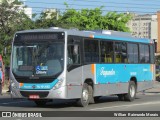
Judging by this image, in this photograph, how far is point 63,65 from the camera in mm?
18078

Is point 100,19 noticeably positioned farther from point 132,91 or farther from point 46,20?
point 132,91

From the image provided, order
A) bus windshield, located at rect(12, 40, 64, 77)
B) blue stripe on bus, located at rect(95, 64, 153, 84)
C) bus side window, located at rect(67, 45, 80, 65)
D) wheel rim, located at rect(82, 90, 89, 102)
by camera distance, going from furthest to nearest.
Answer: blue stripe on bus, located at rect(95, 64, 153, 84) → wheel rim, located at rect(82, 90, 89, 102) → bus side window, located at rect(67, 45, 80, 65) → bus windshield, located at rect(12, 40, 64, 77)

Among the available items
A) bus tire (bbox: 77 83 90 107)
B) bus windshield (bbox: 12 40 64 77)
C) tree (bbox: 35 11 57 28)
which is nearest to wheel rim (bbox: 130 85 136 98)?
bus tire (bbox: 77 83 90 107)

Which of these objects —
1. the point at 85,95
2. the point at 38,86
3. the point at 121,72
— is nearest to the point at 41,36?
the point at 38,86

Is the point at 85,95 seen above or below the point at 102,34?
below

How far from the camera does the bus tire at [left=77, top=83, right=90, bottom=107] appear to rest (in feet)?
62.7

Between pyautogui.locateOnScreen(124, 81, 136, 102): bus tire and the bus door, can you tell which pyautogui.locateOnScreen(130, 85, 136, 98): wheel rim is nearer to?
pyautogui.locateOnScreen(124, 81, 136, 102): bus tire

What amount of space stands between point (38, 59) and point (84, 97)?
8.19 feet

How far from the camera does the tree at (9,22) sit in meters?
37.6

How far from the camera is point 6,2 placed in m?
38.2

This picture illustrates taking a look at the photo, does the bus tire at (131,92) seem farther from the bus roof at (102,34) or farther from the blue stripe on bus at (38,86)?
the blue stripe on bus at (38,86)

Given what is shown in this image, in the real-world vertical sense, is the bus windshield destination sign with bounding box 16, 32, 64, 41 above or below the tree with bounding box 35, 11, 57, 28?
below

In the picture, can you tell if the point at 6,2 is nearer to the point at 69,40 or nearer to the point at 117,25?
the point at 69,40

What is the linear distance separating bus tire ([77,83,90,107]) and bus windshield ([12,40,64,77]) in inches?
67.3
